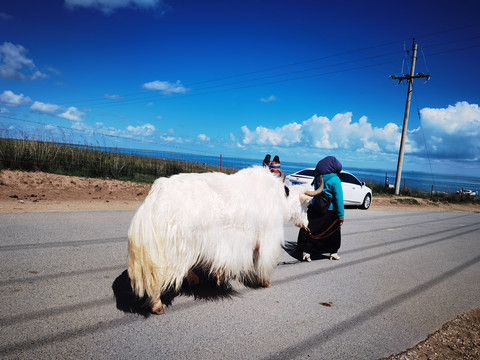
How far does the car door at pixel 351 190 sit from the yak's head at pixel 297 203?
32.3 ft

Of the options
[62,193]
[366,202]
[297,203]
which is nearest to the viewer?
→ [297,203]

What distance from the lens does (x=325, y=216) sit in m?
5.67

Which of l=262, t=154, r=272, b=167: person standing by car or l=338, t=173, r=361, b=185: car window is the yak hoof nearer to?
l=262, t=154, r=272, b=167: person standing by car

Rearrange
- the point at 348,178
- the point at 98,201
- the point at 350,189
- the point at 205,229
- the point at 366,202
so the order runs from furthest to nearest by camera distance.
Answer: the point at 366,202 → the point at 348,178 → the point at 350,189 → the point at 98,201 → the point at 205,229

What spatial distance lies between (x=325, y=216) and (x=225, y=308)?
2871 mm

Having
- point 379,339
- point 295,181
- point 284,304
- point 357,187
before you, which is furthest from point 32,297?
point 357,187

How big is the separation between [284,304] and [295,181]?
9702mm

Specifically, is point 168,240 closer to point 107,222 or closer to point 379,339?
point 379,339

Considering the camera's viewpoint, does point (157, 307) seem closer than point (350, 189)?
Yes

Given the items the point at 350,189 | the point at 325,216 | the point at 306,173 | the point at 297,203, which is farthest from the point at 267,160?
the point at 297,203

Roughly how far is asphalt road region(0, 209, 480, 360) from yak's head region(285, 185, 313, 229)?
0.90 meters

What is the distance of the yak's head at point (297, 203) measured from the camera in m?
4.59

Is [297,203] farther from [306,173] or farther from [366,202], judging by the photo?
[366,202]

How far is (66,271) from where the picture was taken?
4.17 meters
